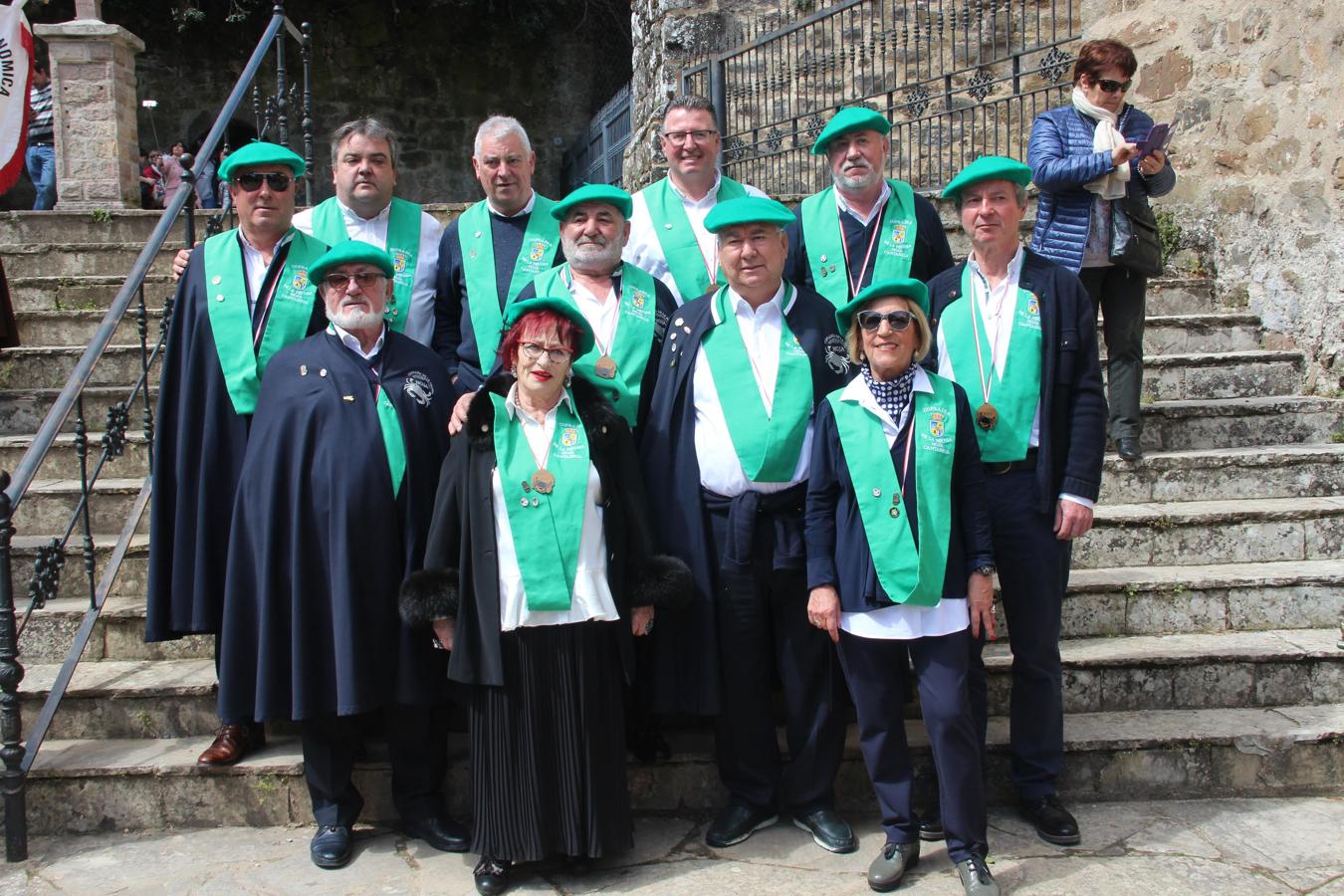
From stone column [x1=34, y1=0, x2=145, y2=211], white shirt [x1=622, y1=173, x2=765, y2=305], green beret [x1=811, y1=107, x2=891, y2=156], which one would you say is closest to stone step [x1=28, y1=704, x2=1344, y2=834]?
white shirt [x1=622, y1=173, x2=765, y2=305]

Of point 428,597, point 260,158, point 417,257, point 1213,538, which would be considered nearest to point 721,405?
point 428,597

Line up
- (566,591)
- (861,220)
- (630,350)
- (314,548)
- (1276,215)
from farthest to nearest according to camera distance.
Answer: (1276,215) → (861,220) → (630,350) → (314,548) → (566,591)

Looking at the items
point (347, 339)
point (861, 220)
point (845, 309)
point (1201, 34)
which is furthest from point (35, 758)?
point (1201, 34)

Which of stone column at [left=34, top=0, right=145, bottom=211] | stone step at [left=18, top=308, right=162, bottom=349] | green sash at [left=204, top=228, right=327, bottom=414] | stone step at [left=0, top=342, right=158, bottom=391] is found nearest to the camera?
green sash at [left=204, top=228, right=327, bottom=414]

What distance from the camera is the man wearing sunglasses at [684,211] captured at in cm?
408

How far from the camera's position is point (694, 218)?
13.7ft

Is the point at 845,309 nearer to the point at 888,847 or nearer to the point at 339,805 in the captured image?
the point at 888,847

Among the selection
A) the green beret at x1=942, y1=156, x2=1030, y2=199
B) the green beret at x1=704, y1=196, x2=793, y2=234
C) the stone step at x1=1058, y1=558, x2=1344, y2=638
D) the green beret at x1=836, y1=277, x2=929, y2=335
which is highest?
the green beret at x1=942, y1=156, x2=1030, y2=199

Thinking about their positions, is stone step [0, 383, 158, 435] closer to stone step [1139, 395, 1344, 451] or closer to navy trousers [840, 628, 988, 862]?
navy trousers [840, 628, 988, 862]

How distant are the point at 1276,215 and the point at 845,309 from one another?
3.82 m

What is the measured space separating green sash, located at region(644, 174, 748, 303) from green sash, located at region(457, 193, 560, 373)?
372mm

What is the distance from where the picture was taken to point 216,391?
12.4ft

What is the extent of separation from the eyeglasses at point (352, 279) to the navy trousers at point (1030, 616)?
194 cm

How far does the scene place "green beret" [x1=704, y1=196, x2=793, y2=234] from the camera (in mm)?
3379
